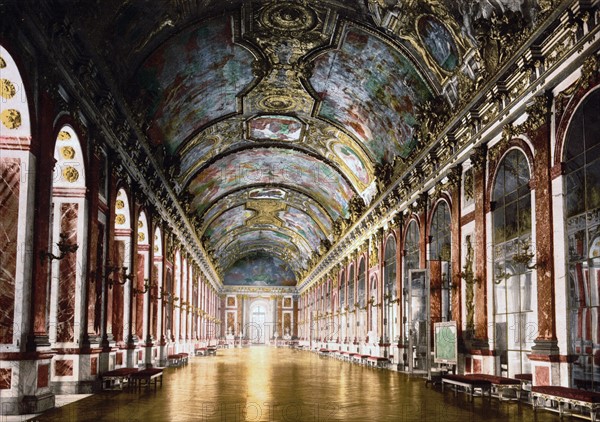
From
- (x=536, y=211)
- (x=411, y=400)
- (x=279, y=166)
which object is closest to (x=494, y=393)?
(x=411, y=400)

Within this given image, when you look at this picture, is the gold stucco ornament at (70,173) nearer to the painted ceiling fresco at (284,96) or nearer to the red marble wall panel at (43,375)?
the painted ceiling fresco at (284,96)

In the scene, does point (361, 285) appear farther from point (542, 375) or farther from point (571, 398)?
point (571, 398)

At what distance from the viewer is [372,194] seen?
30.2 m

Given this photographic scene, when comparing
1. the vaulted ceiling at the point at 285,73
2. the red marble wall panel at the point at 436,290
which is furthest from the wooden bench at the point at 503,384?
the vaulted ceiling at the point at 285,73

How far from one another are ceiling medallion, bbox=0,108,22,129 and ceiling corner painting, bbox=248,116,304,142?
18.1 meters

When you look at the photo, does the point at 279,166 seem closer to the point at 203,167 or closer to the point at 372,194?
the point at 203,167

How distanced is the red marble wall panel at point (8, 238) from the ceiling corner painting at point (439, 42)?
10.9m

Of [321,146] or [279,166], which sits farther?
[279,166]

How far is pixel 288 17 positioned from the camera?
19.7m

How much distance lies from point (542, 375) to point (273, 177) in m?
28.0

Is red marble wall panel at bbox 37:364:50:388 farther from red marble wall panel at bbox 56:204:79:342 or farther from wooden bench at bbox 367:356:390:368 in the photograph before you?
wooden bench at bbox 367:356:390:368

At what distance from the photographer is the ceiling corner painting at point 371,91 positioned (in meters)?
20.2

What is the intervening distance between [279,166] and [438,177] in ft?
56.2

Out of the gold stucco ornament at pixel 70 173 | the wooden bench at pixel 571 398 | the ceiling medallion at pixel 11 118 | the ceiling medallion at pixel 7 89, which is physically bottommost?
the wooden bench at pixel 571 398
